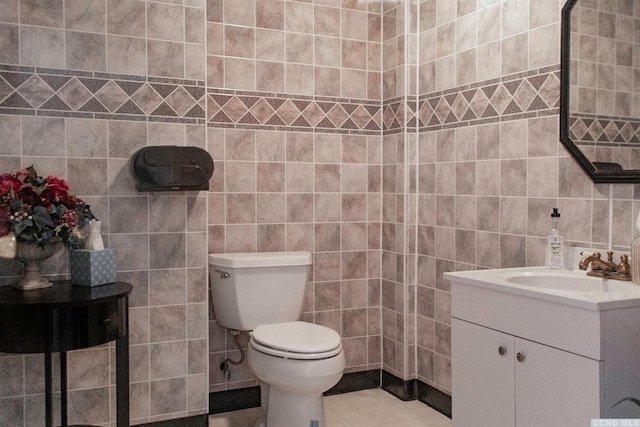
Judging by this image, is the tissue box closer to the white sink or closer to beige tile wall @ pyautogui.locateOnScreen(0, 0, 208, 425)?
beige tile wall @ pyautogui.locateOnScreen(0, 0, 208, 425)

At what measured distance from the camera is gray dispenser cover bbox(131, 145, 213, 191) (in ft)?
7.98

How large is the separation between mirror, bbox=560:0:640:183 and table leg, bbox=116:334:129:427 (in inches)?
74.6

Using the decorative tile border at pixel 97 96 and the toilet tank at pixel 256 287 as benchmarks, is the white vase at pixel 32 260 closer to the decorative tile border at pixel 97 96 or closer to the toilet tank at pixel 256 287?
the decorative tile border at pixel 97 96

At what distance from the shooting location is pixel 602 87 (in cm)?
221

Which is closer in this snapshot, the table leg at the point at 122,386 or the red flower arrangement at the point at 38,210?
the red flower arrangement at the point at 38,210

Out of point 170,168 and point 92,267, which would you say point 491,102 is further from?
point 92,267

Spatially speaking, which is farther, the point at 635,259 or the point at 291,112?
the point at 291,112

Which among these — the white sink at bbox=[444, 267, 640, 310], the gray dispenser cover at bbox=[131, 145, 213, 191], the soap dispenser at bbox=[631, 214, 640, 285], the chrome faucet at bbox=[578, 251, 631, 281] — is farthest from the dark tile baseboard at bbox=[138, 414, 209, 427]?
the soap dispenser at bbox=[631, 214, 640, 285]

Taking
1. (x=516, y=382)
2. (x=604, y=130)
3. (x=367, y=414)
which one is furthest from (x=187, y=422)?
(x=604, y=130)

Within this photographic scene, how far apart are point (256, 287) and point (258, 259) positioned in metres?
0.14

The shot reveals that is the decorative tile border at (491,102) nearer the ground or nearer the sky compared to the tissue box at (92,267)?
nearer the sky

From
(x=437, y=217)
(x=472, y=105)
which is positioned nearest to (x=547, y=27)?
(x=472, y=105)

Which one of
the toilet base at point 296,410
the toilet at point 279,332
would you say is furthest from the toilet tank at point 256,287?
the toilet base at point 296,410

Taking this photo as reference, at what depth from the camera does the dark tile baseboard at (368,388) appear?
305cm
